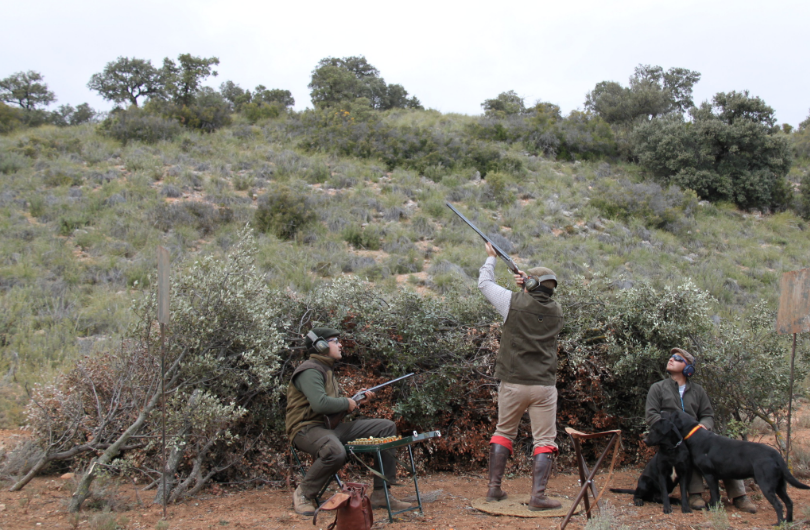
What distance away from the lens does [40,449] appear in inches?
204

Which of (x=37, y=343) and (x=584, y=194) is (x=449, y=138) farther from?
(x=37, y=343)

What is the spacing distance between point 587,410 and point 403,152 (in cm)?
1712

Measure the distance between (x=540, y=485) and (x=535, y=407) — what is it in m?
0.59

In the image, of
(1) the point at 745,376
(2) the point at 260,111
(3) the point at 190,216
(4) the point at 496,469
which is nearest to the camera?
(4) the point at 496,469

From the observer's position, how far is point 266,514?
174 inches

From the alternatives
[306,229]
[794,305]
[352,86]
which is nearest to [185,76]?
[352,86]

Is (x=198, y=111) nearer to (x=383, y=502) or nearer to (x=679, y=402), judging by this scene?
(x=383, y=502)

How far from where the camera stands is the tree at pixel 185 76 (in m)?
25.0

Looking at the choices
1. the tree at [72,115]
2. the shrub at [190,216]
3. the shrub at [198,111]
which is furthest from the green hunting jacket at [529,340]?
the tree at [72,115]

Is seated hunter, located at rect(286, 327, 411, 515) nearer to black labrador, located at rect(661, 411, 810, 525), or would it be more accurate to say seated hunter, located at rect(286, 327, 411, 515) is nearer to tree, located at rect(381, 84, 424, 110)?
black labrador, located at rect(661, 411, 810, 525)

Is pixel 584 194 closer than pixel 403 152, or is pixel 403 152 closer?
pixel 584 194

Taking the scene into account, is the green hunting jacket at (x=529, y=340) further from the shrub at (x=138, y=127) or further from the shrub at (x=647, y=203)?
the shrub at (x=138, y=127)

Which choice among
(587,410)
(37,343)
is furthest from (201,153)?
(587,410)

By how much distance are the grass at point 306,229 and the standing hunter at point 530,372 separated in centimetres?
554
